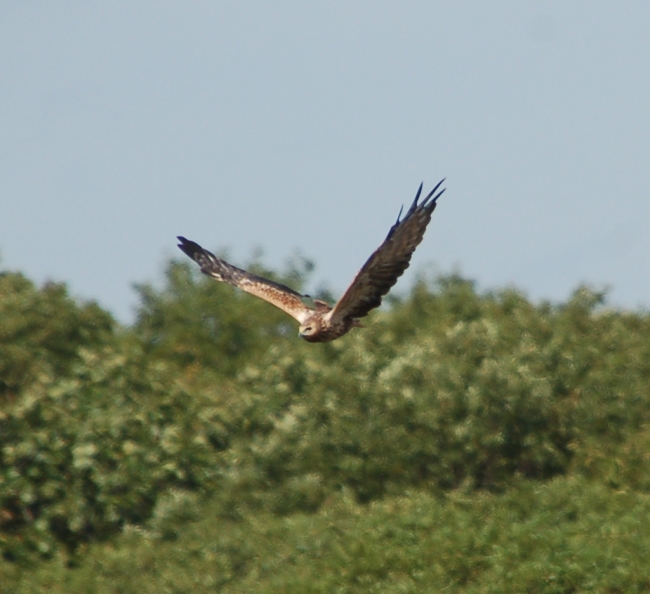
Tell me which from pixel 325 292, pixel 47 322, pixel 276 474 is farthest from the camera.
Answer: pixel 325 292

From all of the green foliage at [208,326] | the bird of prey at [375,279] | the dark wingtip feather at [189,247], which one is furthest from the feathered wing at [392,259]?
the green foliage at [208,326]

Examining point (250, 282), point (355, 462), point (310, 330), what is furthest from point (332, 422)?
point (310, 330)

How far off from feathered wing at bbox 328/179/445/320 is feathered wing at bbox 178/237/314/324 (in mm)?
1224

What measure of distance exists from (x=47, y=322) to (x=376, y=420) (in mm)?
12124

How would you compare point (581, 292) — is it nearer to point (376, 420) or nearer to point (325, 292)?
point (376, 420)

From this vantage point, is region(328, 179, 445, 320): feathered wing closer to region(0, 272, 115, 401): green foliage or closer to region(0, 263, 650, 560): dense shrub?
region(0, 263, 650, 560): dense shrub

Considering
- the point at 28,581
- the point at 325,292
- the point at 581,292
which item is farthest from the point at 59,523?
the point at 325,292

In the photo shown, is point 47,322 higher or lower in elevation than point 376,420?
higher

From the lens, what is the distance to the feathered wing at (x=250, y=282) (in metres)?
18.8

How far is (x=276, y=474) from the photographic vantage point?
109ft

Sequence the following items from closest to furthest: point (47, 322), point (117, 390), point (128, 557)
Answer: point (128, 557) < point (117, 390) < point (47, 322)

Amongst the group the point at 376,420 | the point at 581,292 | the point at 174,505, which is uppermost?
the point at 581,292

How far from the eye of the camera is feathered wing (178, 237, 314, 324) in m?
18.8

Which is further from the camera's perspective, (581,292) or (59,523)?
(581,292)
